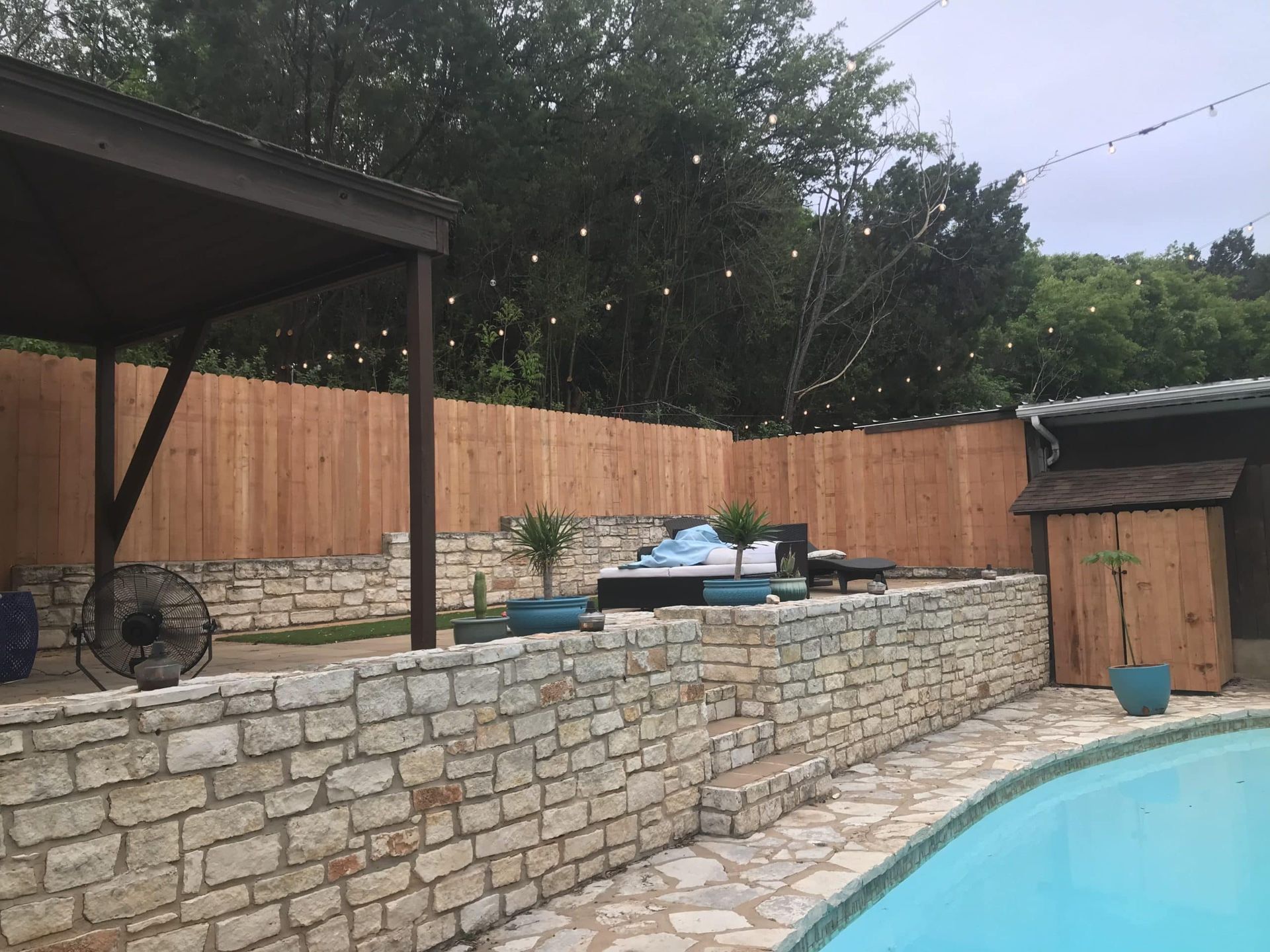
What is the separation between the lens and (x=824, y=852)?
4746 millimetres

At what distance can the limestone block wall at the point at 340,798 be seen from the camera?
2732mm

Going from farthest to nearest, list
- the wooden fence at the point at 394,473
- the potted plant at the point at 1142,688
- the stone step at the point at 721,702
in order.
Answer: the potted plant at the point at 1142,688
the wooden fence at the point at 394,473
the stone step at the point at 721,702

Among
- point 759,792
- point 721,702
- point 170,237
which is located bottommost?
point 759,792

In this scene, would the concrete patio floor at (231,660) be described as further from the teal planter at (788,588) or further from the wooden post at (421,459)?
the teal planter at (788,588)

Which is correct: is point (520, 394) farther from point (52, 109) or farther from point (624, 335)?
point (52, 109)

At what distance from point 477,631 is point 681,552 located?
4083mm

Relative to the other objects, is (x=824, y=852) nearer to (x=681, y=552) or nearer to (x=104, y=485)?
(x=681, y=552)

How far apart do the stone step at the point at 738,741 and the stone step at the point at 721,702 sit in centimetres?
4

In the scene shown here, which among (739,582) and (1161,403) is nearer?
(739,582)

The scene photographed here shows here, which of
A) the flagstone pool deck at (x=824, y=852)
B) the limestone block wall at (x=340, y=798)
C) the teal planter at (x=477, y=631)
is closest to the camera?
the limestone block wall at (x=340, y=798)

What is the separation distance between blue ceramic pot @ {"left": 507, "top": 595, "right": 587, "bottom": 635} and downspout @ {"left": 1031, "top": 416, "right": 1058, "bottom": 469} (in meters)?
7.32

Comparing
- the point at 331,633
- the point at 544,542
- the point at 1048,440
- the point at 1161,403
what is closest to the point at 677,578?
the point at 331,633

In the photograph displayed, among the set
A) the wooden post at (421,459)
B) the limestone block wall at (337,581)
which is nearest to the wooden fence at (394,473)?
the limestone block wall at (337,581)

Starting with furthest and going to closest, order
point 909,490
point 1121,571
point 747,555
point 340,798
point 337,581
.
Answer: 1. point 909,490
2. point 1121,571
3. point 337,581
4. point 747,555
5. point 340,798
